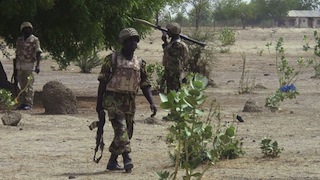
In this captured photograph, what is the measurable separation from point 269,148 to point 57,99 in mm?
6358

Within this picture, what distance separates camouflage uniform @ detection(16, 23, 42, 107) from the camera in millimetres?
16984

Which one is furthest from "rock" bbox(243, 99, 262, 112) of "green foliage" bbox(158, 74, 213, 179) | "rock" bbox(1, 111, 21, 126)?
"green foliage" bbox(158, 74, 213, 179)

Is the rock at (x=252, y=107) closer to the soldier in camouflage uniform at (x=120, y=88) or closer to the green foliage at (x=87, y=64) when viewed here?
the soldier in camouflage uniform at (x=120, y=88)

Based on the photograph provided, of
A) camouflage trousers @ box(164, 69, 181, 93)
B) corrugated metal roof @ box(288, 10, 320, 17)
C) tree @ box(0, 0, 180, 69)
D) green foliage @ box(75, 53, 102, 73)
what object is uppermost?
corrugated metal roof @ box(288, 10, 320, 17)

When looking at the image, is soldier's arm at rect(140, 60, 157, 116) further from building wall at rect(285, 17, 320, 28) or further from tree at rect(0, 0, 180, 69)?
building wall at rect(285, 17, 320, 28)

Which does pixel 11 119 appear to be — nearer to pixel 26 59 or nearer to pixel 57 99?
pixel 57 99

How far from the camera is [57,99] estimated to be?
16703 mm

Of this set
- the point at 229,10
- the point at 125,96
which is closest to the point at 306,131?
the point at 125,96

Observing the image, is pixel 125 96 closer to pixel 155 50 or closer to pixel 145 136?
pixel 145 136

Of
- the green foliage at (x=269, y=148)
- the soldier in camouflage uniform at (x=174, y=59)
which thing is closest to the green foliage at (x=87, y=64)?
the soldier in camouflage uniform at (x=174, y=59)

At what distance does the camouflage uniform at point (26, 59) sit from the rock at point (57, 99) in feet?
1.27

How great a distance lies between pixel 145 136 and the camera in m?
13.9

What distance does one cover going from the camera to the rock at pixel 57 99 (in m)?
16.7

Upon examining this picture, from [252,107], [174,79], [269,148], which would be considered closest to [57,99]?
[174,79]
